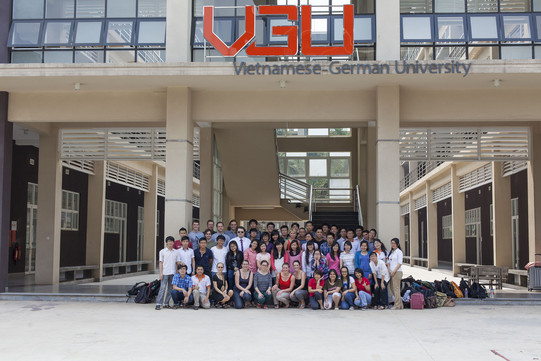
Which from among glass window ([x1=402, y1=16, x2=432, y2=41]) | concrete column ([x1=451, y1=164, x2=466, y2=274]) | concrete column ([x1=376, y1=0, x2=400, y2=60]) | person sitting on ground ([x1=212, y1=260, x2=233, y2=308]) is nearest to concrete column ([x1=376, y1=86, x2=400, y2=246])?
concrete column ([x1=376, y1=0, x2=400, y2=60])

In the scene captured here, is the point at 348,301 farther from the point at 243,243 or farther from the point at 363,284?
the point at 243,243

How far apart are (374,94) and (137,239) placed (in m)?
16.3

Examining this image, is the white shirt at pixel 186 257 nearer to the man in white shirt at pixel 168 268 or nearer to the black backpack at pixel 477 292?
the man in white shirt at pixel 168 268

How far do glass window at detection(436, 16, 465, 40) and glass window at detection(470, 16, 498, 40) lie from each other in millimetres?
244

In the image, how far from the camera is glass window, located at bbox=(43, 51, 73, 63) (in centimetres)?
1412

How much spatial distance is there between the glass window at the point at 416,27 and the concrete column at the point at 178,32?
4.68 metres

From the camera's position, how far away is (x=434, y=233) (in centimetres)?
2894

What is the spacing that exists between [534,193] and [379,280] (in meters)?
6.66

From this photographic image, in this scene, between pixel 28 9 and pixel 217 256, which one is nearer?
pixel 217 256

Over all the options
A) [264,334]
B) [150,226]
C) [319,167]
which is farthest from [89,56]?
[319,167]

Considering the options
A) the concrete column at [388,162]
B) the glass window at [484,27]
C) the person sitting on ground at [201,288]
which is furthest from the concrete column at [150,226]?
the glass window at [484,27]

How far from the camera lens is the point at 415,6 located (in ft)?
46.9

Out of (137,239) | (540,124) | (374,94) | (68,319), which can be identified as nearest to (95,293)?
(68,319)

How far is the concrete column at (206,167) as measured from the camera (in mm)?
17906
